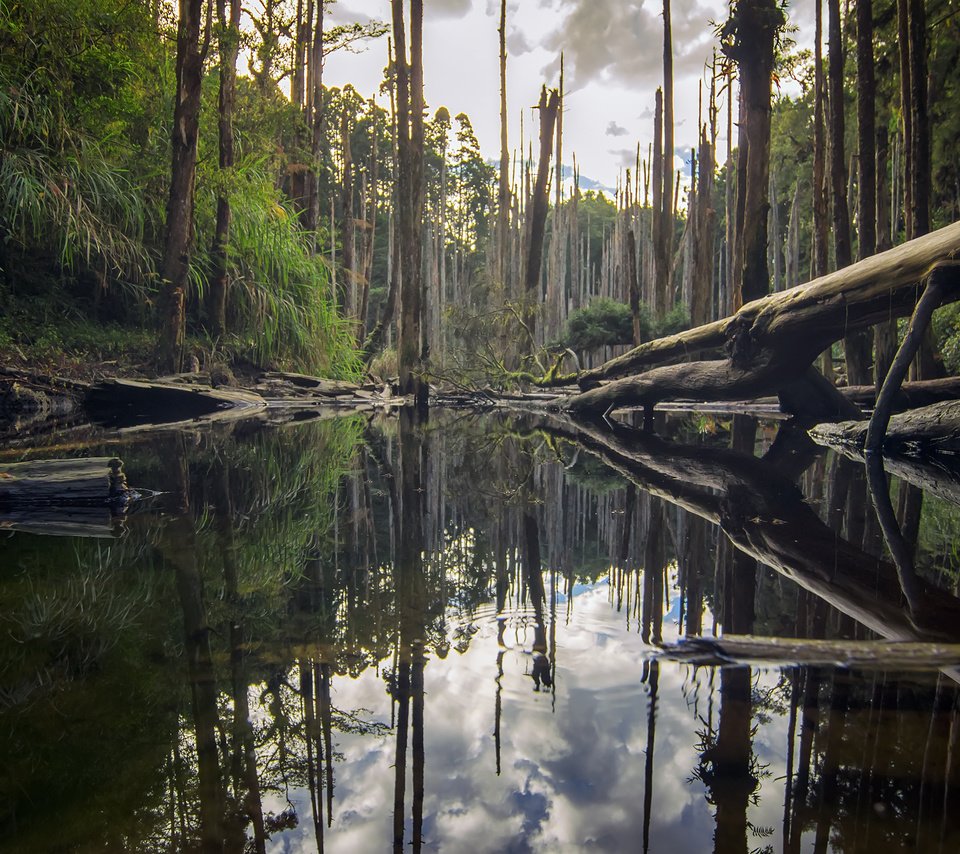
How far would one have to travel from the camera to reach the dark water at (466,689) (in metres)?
1.20

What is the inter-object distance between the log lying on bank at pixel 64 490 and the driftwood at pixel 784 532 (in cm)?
310

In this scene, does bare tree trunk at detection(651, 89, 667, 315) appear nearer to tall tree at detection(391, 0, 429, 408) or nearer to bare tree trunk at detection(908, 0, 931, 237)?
tall tree at detection(391, 0, 429, 408)

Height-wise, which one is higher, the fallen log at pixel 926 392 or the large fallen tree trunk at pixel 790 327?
the large fallen tree trunk at pixel 790 327

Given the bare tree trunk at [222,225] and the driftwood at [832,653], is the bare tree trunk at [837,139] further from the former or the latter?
the bare tree trunk at [222,225]

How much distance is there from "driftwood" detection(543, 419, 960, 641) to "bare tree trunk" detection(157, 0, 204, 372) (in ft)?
22.4

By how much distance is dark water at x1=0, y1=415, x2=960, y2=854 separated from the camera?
3.94 ft

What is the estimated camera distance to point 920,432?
643cm

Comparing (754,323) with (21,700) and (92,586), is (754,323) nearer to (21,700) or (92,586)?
(92,586)

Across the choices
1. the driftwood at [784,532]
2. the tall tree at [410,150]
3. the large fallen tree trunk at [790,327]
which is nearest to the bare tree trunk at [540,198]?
the tall tree at [410,150]

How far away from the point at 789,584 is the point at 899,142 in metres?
14.2

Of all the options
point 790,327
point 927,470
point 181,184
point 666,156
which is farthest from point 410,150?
point 927,470

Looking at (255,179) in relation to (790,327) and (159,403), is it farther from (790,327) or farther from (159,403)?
(790,327)

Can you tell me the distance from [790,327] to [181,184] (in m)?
8.38

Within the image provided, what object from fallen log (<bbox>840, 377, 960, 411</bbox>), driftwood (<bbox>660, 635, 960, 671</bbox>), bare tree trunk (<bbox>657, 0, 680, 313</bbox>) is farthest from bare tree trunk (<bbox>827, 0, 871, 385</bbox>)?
driftwood (<bbox>660, 635, 960, 671</bbox>)
